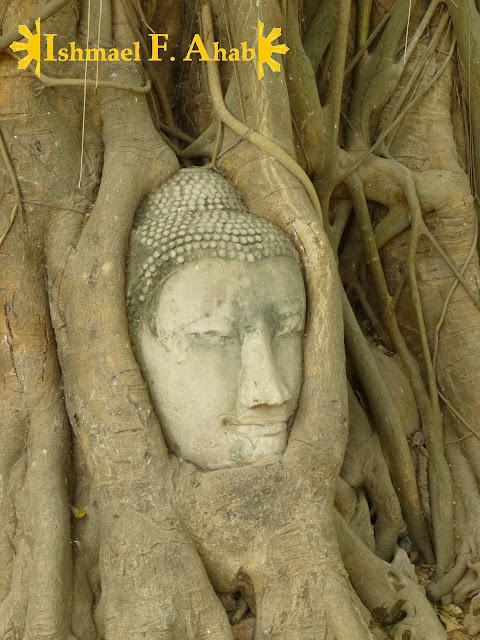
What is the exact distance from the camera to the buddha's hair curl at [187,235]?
7.95ft

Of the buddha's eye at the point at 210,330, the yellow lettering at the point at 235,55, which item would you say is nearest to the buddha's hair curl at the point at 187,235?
the buddha's eye at the point at 210,330

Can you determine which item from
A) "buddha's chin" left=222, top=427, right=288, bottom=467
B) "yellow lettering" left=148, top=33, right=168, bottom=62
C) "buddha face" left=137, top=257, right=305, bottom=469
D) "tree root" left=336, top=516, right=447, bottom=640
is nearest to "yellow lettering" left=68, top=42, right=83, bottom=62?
"yellow lettering" left=148, top=33, right=168, bottom=62

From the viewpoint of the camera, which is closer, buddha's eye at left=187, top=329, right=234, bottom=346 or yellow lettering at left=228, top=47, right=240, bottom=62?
buddha's eye at left=187, top=329, right=234, bottom=346

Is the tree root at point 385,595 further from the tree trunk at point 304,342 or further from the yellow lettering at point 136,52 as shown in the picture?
the yellow lettering at point 136,52

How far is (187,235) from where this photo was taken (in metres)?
2.43

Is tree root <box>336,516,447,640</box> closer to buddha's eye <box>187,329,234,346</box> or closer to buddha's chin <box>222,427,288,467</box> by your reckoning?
buddha's chin <box>222,427,288,467</box>

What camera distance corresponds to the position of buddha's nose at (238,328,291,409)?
234 cm

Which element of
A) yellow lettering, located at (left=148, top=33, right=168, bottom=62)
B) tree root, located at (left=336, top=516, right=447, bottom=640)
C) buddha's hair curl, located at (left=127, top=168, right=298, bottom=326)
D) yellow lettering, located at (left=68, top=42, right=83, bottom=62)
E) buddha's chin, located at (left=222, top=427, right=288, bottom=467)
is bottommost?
tree root, located at (left=336, top=516, right=447, bottom=640)

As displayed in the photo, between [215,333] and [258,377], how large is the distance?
18cm

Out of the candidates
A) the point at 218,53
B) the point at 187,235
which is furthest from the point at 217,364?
the point at 218,53

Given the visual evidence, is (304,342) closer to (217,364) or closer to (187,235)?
(217,364)

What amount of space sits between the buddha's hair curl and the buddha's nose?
0.86ft

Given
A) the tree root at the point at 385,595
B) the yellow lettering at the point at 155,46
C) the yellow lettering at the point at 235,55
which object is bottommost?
the tree root at the point at 385,595

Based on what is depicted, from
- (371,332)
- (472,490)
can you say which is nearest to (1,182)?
(371,332)
